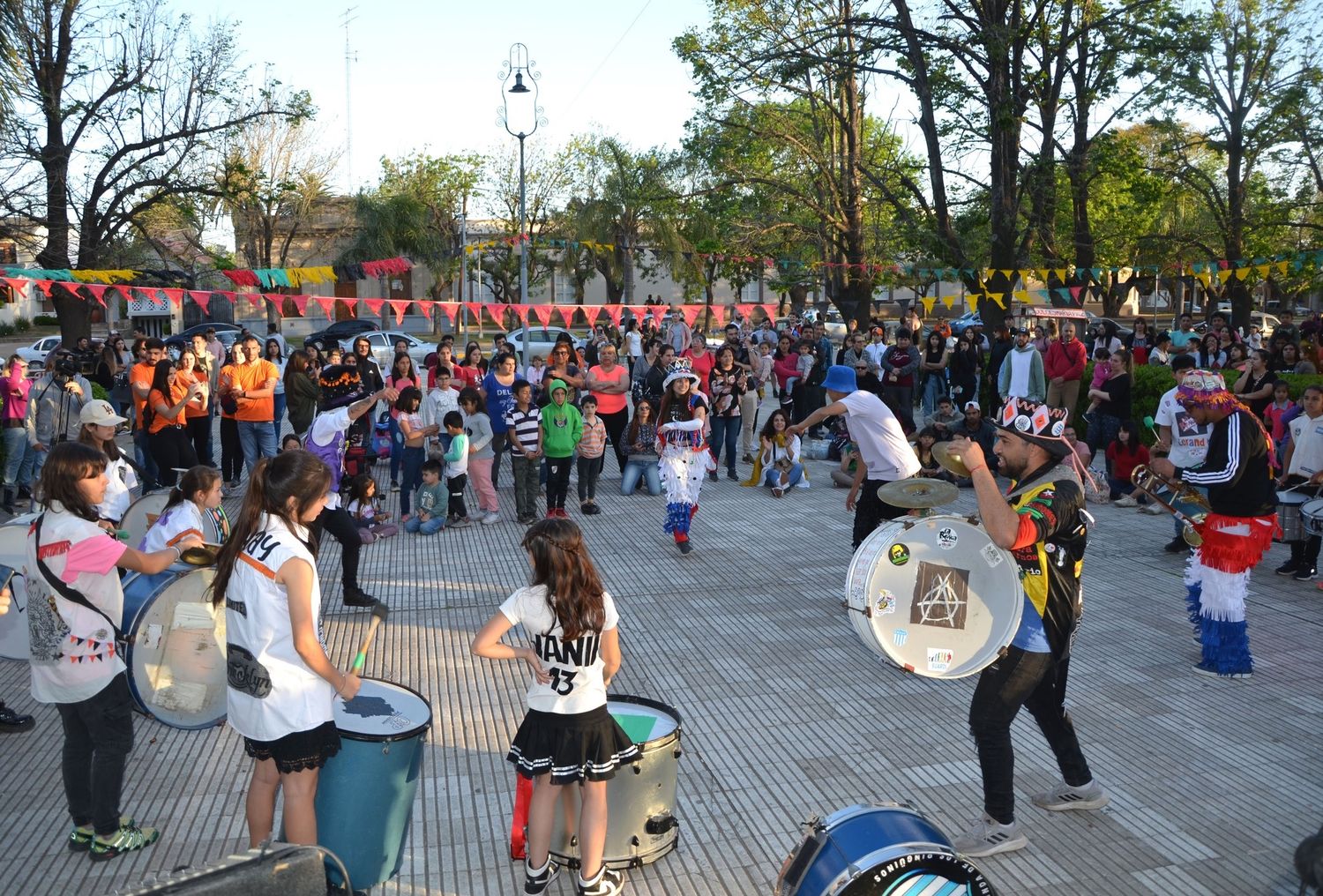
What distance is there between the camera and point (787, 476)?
13.2 meters

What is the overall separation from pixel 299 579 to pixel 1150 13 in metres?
20.8

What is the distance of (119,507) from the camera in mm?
7551

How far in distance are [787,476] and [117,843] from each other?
9.50 meters

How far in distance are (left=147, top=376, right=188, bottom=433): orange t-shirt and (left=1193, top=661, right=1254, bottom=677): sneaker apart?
9762mm

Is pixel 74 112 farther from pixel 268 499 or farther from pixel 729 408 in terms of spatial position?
pixel 268 499

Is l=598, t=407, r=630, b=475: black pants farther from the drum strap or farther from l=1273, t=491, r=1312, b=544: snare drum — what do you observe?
the drum strap

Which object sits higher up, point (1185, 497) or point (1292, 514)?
point (1185, 497)

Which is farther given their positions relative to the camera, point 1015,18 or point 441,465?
point 1015,18

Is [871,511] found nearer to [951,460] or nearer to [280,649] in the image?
[951,460]

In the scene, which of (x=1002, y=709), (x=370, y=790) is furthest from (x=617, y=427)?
(x=370, y=790)

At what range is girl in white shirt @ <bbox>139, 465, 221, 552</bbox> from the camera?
A: 19.1 feet

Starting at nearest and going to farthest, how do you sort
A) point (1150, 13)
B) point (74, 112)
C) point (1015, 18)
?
point (1015, 18), point (1150, 13), point (74, 112)

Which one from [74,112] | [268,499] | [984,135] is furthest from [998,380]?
[74,112]

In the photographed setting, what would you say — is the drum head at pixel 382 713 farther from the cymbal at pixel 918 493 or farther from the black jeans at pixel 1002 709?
the cymbal at pixel 918 493
